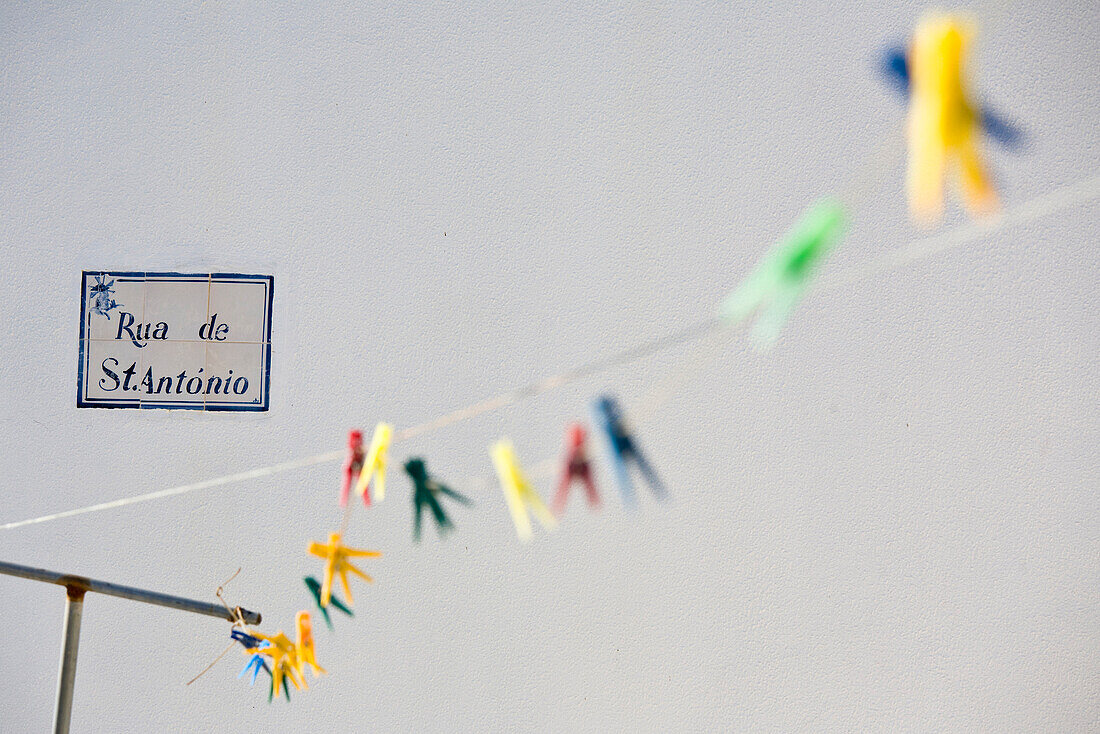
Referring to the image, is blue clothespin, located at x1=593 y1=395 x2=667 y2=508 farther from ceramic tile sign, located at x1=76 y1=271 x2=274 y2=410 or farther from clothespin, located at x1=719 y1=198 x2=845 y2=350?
ceramic tile sign, located at x1=76 y1=271 x2=274 y2=410

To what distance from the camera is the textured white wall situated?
1325mm

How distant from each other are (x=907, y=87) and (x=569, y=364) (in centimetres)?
90

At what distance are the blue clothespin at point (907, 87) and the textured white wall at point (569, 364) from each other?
0.87 meters

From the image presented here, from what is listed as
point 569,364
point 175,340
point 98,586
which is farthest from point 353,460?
point 175,340

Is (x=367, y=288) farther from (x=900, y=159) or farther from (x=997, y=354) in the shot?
(x=997, y=354)

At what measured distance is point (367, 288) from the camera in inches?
54.5

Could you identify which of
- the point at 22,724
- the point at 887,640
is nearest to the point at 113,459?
the point at 22,724

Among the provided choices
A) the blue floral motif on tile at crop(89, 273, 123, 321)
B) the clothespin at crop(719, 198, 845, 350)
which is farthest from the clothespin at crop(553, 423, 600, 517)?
the blue floral motif on tile at crop(89, 273, 123, 321)

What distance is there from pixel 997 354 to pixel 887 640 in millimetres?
496

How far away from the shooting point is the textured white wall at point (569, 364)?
1325 mm

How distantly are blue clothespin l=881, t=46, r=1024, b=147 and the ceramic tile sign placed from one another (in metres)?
1.12

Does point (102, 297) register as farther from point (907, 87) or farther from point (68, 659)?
point (907, 87)

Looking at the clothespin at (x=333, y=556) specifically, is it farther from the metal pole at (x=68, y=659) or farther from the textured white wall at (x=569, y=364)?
the textured white wall at (x=569, y=364)

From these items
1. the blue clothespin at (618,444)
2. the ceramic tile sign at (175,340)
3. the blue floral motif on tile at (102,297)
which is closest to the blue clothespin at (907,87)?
the blue clothespin at (618,444)
